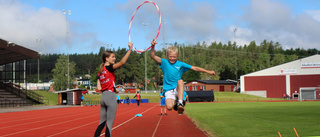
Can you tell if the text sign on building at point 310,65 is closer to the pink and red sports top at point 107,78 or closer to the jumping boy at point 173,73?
the jumping boy at point 173,73

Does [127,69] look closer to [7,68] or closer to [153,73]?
[153,73]

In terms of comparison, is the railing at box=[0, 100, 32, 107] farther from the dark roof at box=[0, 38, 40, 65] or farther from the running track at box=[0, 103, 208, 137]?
the running track at box=[0, 103, 208, 137]

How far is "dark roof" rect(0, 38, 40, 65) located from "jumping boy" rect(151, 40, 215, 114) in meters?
33.5

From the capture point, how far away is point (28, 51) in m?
42.5

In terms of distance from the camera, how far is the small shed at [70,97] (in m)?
50.4

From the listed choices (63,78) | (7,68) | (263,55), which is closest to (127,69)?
(63,78)

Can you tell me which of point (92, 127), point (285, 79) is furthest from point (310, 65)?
point (92, 127)

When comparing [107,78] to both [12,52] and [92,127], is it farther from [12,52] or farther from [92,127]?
[12,52]

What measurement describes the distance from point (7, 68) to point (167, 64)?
4789 cm

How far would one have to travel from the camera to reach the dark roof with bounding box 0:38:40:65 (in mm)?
37300

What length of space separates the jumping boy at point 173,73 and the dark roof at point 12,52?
110 feet

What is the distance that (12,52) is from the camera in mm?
41250

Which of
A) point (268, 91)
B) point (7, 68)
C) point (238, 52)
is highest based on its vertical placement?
point (238, 52)

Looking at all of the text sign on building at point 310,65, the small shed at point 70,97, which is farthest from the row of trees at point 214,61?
the small shed at point 70,97
